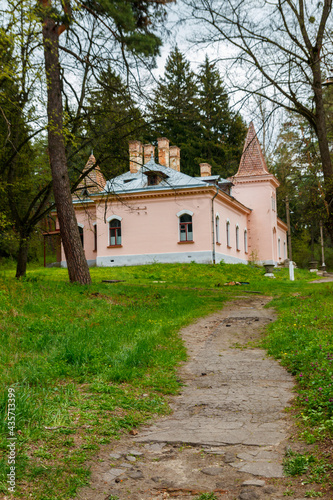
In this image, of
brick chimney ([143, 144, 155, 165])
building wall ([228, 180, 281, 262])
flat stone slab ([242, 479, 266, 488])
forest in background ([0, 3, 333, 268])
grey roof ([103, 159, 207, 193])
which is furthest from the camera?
building wall ([228, 180, 281, 262])

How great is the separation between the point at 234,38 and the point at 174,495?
12178 millimetres

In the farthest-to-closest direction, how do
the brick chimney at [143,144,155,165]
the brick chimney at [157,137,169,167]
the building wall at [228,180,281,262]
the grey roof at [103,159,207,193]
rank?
the building wall at [228,180,281,262] < the brick chimney at [157,137,169,167] < the brick chimney at [143,144,155,165] < the grey roof at [103,159,207,193]

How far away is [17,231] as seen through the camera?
57.3 ft

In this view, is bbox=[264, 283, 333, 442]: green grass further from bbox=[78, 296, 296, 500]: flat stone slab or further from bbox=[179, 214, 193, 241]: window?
bbox=[179, 214, 193, 241]: window

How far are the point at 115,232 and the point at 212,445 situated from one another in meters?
27.4

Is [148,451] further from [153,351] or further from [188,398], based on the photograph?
[153,351]

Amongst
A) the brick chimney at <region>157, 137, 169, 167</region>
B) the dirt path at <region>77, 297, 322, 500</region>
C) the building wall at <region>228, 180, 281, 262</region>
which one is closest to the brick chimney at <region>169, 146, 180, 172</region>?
the brick chimney at <region>157, 137, 169, 167</region>

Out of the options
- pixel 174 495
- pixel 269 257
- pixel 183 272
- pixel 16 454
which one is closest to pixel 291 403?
pixel 174 495

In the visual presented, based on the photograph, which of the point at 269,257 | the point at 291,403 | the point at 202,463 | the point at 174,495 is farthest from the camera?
the point at 269,257

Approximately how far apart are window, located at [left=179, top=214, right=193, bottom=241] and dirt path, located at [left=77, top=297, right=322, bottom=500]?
73.8ft

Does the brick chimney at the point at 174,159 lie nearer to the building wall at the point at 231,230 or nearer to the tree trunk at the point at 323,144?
the building wall at the point at 231,230

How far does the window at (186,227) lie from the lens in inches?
1169

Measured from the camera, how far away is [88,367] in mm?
6047

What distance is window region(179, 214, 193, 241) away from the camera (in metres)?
29.7
